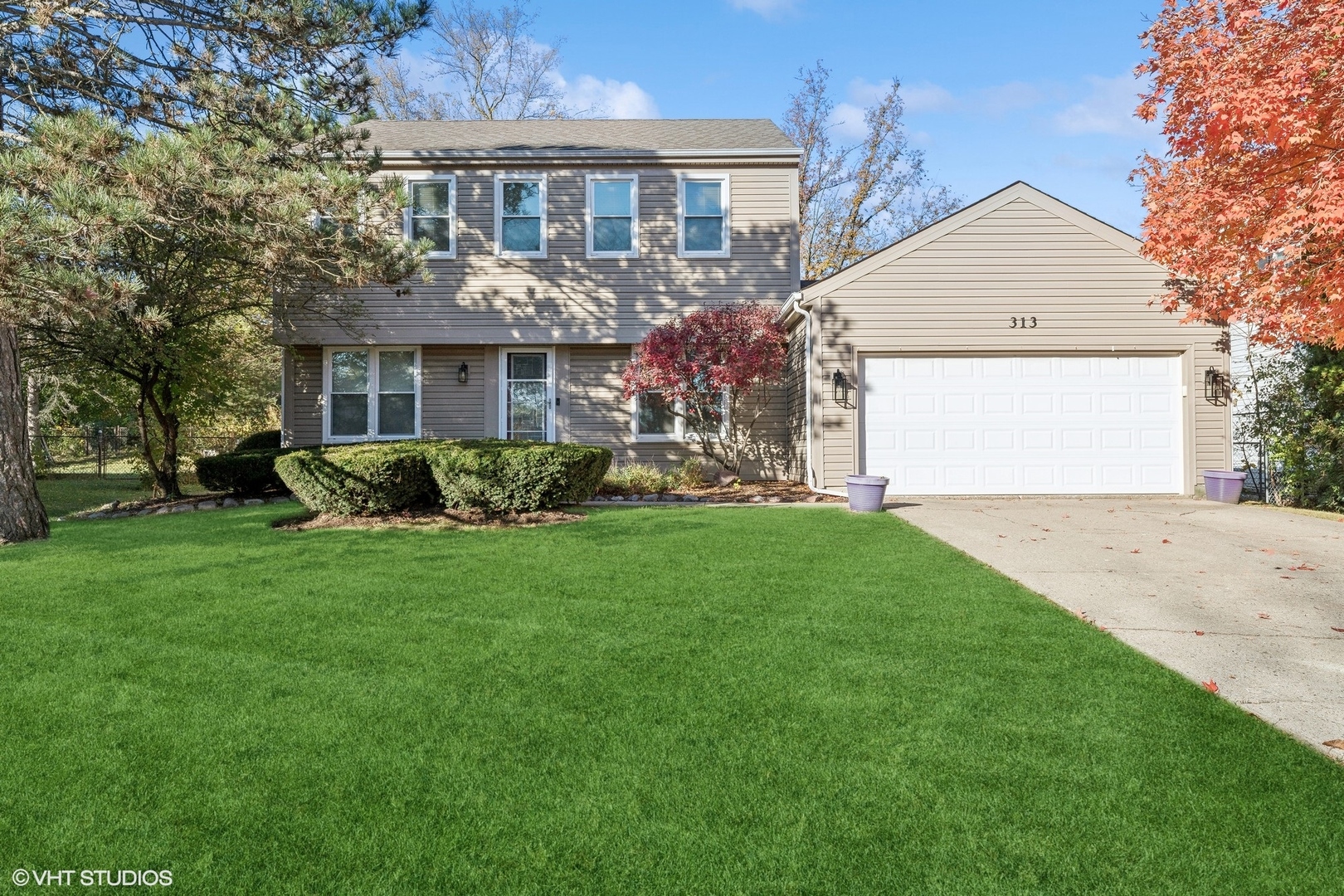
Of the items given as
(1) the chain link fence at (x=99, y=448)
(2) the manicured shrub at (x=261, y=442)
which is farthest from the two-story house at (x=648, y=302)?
(1) the chain link fence at (x=99, y=448)

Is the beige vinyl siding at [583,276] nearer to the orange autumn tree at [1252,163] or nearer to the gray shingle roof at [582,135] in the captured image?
the gray shingle roof at [582,135]

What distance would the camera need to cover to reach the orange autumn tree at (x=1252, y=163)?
7.94 metres

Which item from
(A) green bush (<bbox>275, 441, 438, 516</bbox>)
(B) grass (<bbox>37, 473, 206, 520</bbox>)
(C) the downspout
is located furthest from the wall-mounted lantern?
(B) grass (<bbox>37, 473, 206, 520</bbox>)

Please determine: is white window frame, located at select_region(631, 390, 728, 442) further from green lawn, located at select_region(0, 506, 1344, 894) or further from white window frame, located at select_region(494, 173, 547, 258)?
green lawn, located at select_region(0, 506, 1344, 894)

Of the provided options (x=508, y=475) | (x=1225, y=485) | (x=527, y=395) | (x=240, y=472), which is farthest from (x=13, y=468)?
(x=1225, y=485)

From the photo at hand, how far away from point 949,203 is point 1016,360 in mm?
14229

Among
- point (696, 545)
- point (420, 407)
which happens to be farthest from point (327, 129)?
point (696, 545)

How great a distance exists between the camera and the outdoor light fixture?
10.7 metres

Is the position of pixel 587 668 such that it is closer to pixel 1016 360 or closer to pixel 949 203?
pixel 1016 360

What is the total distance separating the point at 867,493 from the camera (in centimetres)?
907

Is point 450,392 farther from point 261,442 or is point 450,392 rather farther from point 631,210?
point 631,210

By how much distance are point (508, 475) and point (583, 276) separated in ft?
18.2

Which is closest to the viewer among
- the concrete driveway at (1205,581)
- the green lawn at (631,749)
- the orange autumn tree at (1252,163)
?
the green lawn at (631,749)

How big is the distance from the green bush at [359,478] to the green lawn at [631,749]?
10.3 feet
